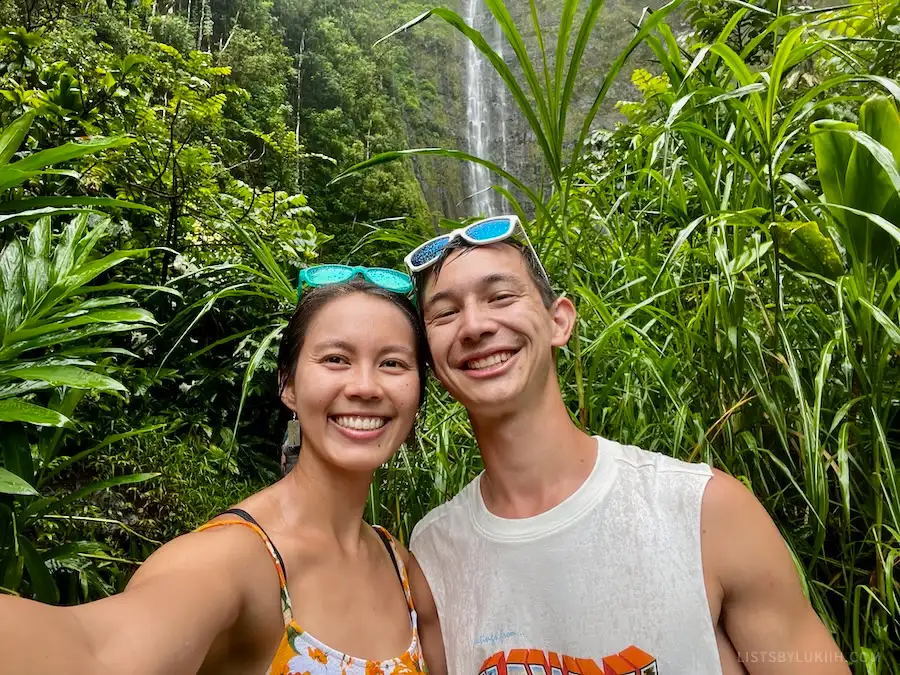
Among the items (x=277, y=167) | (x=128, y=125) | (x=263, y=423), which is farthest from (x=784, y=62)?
(x=277, y=167)

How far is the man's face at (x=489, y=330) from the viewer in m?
1.07

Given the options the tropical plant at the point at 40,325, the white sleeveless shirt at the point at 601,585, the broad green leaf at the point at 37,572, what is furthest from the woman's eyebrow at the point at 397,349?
the broad green leaf at the point at 37,572

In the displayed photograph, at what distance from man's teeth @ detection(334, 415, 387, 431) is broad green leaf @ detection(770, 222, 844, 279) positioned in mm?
800

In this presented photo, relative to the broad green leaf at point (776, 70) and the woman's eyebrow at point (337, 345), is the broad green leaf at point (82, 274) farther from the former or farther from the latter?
the broad green leaf at point (776, 70)

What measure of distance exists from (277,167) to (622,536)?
11.1 m

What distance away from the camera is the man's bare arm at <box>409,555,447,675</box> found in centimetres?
117

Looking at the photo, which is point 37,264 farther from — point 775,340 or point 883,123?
point 883,123

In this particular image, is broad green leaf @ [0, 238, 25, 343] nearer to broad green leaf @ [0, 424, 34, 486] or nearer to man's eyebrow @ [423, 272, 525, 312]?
broad green leaf @ [0, 424, 34, 486]

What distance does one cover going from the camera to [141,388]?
7.68 ft

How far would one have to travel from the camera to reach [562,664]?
38.7 inches

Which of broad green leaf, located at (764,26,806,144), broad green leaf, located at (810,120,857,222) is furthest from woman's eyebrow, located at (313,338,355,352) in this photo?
broad green leaf, located at (810,120,857,222)

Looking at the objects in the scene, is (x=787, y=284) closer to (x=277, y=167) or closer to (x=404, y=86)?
(x=277, y=167)

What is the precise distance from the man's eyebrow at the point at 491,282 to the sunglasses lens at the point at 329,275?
0.18 m

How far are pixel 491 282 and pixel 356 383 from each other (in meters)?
0.30
